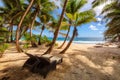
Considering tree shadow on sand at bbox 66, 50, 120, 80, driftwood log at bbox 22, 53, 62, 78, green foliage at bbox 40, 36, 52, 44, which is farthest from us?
green foliage at bbox 40, 36, 52, 44

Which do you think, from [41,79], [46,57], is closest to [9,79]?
[41,79]

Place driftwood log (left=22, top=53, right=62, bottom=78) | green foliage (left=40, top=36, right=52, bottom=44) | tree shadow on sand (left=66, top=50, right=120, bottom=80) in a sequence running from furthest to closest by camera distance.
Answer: green foliage (left=40, top=36, right=52, bottom=44) < tree shadow on sand (left=66, top=50, right=120, bottom=80) < driftwood log (left=22, top=53, right=62, bottom=78)

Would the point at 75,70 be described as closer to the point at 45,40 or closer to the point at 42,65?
the point at 42,65

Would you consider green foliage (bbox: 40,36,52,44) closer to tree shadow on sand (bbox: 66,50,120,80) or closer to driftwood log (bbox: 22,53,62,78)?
tree shadow on sand (bbox: 66,50,120,80)

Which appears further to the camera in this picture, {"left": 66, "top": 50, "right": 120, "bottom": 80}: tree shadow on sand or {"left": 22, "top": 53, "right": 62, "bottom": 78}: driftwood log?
{"left": 66, "top": 50, "right": 120, "bottom": 80}: tree shadow on sand

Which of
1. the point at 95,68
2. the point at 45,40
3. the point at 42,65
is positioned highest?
the point at 45,40

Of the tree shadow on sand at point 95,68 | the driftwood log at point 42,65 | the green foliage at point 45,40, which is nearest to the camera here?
the driftwood log at point 42,65

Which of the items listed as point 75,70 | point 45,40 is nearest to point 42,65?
point 75,70

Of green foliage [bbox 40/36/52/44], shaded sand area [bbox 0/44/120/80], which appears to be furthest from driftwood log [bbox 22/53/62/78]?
green foliage [bbox 40/36/52/44]

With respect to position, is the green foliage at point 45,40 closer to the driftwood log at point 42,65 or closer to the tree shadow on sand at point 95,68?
the tree shadow on sand at point 95,68

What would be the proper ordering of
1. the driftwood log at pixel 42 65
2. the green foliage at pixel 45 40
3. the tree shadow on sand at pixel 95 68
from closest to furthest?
1. the driftwood log at pixel 42 65
2. the tree shadow on sand at pixel 95 68
3. the green foliage at pixel 45 40

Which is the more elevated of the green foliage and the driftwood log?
the green foliage

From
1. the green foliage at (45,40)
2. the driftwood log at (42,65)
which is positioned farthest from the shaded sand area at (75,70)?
the green foliage at (45,40)

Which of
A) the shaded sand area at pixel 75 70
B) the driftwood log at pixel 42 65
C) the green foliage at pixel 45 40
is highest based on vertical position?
the green foliage at pixel 45 40
